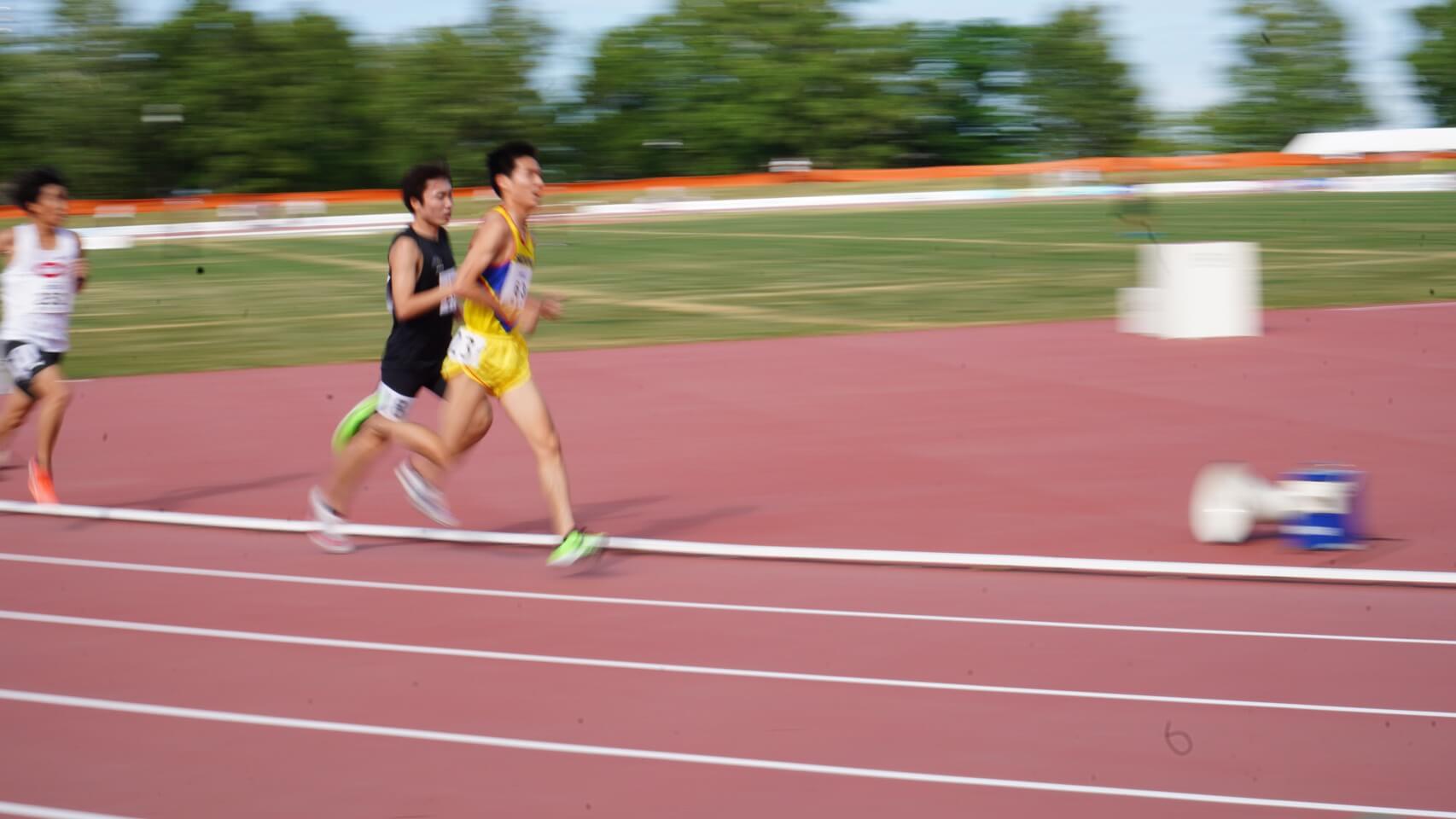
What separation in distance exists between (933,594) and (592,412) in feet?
20.3

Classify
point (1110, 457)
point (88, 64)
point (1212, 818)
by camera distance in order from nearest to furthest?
point (1212, 818) < point (1110, 457) < point (88, 64)

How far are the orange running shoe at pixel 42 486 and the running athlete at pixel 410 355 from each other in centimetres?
206

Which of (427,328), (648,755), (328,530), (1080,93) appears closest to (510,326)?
(427,328)

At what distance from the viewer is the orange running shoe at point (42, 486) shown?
941 cm

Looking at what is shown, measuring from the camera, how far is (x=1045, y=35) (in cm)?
10562

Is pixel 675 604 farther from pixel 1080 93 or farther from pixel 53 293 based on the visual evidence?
pixel 1080 93

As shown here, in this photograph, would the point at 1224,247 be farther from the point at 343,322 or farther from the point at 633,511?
the point at 343,322

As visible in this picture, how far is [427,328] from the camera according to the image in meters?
7.94

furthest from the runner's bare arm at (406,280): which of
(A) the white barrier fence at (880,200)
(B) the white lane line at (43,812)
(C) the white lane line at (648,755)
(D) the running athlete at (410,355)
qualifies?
(A) the white barrier fence at (880,200)

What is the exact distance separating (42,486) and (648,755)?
18.2 ft

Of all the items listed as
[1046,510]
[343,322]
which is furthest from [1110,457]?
[343,322]

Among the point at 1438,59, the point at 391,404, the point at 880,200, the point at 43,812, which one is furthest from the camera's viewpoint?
the point at 1438,59

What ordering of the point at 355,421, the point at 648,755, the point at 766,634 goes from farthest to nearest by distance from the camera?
A: the point at 355,421 → the point at 766,634 → the point at 648,755

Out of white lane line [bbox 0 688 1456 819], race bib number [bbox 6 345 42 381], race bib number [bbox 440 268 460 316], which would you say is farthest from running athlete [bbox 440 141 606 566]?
race bib number [bbox 6 345 42 381]
